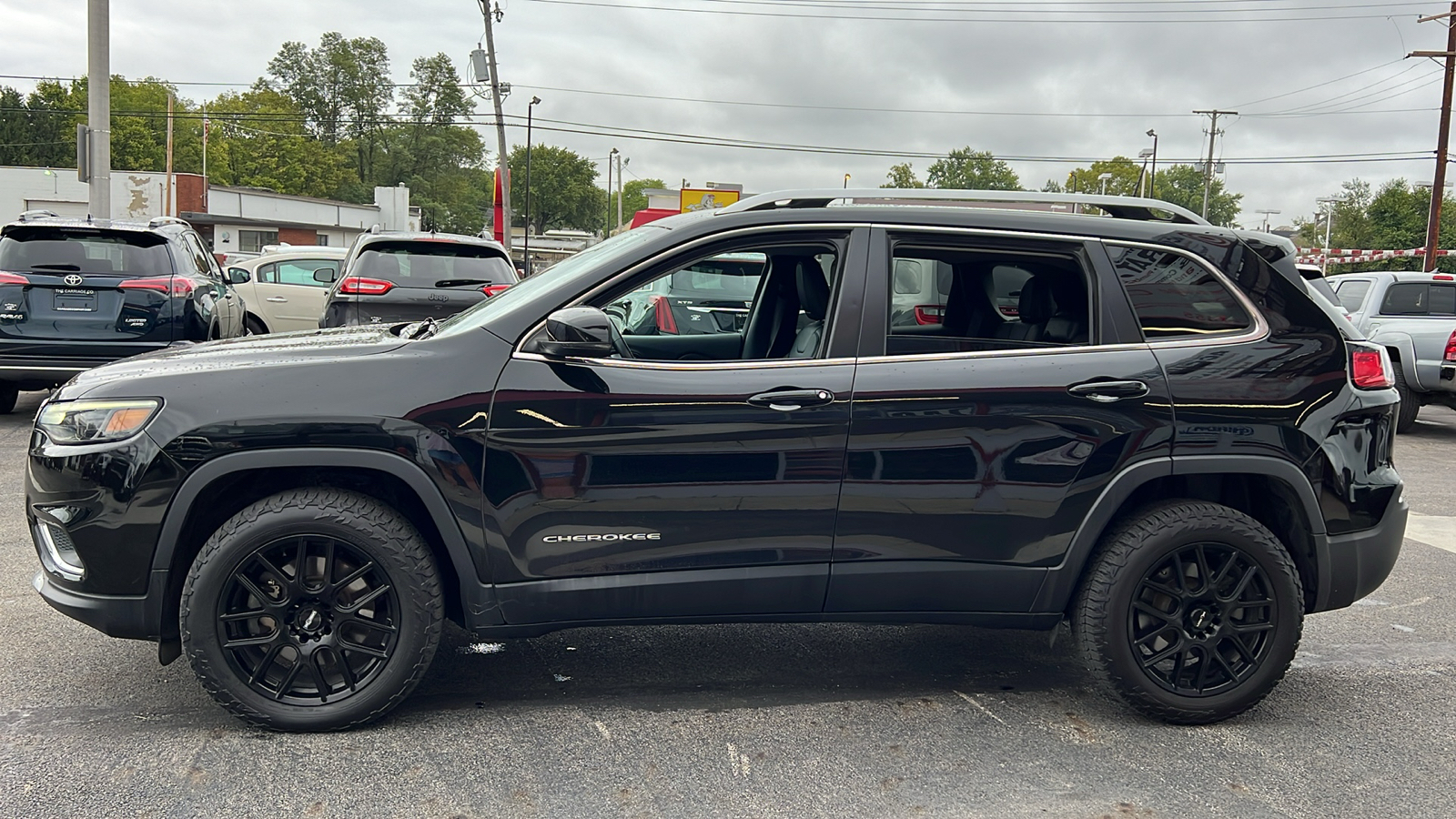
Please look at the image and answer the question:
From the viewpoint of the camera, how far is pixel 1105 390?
11.6ft

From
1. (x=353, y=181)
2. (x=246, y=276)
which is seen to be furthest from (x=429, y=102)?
(x=246, y=276)

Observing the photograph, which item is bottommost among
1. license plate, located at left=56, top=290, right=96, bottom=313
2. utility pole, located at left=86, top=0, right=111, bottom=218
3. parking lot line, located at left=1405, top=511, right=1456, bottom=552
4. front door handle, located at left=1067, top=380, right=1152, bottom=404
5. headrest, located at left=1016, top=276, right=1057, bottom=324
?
parking lot line, located at left=1405, top=511, right=1456, bottom=552

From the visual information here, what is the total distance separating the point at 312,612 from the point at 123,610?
0.55 metres

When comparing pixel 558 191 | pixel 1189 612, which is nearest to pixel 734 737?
pixel 1189 612

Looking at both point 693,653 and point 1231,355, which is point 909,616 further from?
point 1231,355

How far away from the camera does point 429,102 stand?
296ft

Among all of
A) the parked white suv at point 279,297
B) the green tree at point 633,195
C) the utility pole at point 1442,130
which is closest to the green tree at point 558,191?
the green tree at point 633,195

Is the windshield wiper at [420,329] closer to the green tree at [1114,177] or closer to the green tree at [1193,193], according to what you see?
the green tree at [1114,177]

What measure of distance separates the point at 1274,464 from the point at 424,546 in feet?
9.25

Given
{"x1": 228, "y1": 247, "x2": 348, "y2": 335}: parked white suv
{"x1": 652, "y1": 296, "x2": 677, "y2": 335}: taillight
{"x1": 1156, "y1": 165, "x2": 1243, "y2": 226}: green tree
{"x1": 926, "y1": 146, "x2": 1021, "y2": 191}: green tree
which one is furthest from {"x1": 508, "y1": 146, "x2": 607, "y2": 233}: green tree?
{"x1": 652, "y1": 296, "x2": 677, "y2": 335}: taillight

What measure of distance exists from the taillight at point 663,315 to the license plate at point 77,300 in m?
5.42

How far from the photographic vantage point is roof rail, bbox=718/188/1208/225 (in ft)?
11.9

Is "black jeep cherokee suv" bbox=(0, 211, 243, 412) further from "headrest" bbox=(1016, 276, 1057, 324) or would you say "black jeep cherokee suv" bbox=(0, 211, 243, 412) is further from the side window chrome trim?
the side window chrome trim

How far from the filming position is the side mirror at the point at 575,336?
3.26 m
